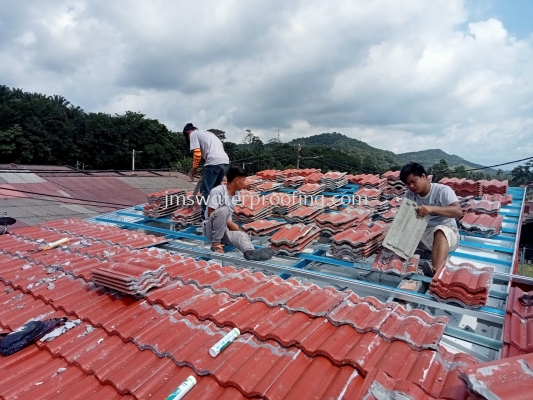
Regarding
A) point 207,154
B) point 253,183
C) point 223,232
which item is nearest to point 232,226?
point 223,232

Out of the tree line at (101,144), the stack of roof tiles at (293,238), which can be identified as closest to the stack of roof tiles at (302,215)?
the stack of roof tiles at (293,238)

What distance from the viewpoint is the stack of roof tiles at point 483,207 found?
6727mm

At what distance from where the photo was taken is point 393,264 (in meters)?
4.05

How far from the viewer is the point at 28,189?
48.9 ft

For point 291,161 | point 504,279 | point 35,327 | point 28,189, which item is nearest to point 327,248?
point 504,279

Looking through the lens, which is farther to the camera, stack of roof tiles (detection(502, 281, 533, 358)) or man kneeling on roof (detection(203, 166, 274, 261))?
man kneeling on roof (detection(203, 166, 274, 261))

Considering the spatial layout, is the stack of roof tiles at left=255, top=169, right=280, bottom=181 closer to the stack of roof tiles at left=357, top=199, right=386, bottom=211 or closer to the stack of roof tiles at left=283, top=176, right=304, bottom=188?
the stack of roof tiles at left=283, top=176, right=304, bottom=188

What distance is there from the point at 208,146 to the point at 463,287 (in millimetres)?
4861

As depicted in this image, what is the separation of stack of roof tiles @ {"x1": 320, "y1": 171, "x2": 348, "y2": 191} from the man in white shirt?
3791 mm

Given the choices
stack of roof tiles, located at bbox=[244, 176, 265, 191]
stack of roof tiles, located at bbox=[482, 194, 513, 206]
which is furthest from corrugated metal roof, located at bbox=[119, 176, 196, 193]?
stack of roof tiles, located at bbox=[482, 194, 513, 206]

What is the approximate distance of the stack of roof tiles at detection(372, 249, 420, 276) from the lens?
394cm

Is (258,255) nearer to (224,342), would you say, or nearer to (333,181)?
(224,342)

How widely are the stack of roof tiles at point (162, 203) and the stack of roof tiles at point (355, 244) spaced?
3.97 m

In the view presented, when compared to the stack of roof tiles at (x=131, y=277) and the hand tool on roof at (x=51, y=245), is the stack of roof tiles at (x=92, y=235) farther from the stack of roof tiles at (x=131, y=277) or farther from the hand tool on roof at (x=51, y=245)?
the stack of roof tiles at (x=131, y=277)
